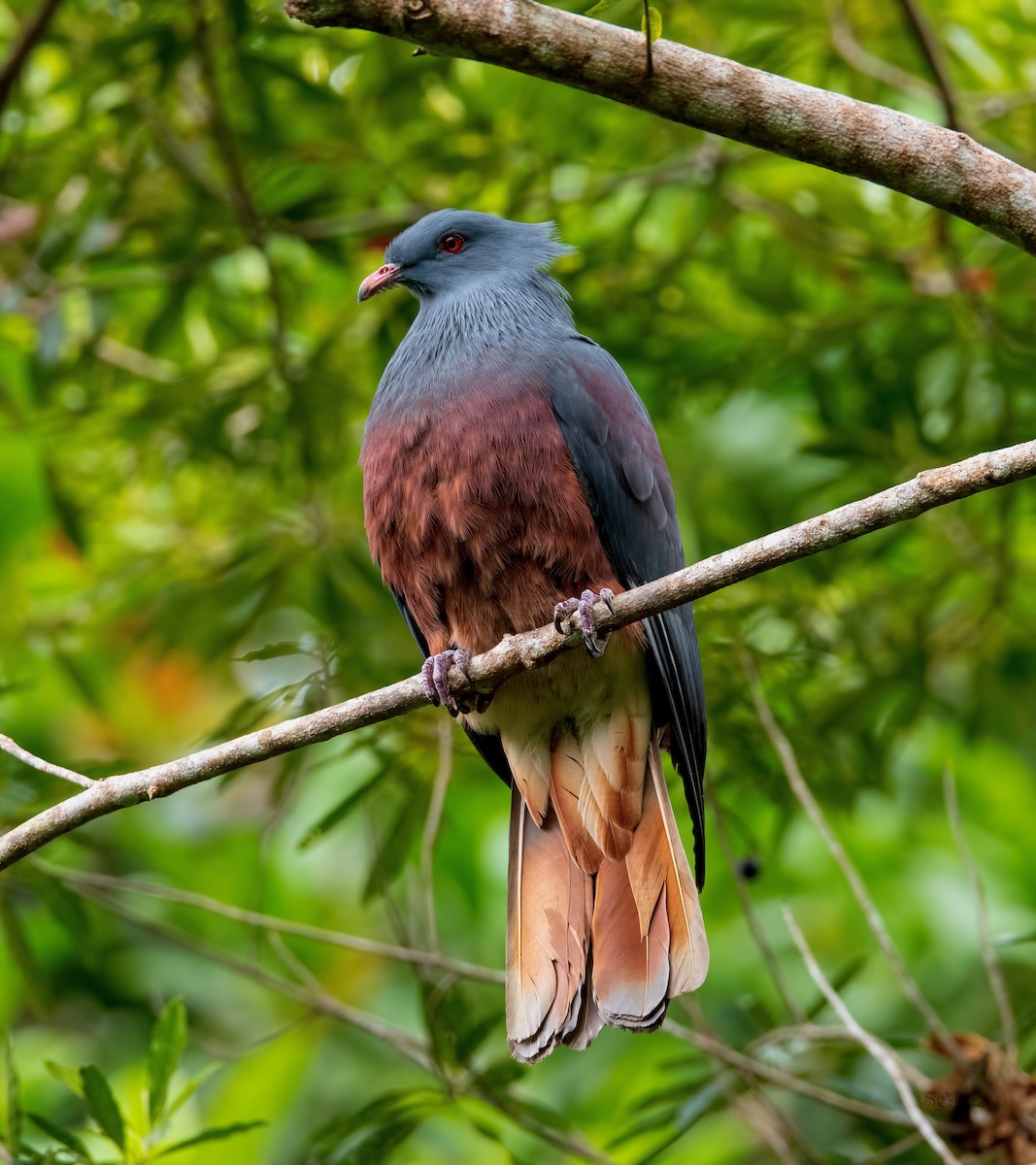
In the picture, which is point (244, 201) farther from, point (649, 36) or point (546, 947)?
point (546, 947)

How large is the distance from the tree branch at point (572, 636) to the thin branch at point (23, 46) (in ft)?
8.48

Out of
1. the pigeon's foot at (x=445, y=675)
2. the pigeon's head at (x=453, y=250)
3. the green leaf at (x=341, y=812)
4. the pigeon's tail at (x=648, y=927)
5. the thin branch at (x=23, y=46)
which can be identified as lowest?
the pigeon's tail at (x=648, y=927)

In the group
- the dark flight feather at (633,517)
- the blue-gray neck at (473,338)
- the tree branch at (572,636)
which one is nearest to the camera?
the tree branch at (572,636)

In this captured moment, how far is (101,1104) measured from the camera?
123 inches

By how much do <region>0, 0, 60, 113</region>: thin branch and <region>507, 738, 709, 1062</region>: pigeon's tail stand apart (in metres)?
2.70

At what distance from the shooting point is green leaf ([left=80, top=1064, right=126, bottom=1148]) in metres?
3.10

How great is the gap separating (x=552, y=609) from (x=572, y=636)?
488 millimetres

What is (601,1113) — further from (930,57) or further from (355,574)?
(930,57)

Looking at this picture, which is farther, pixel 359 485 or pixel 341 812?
pixel 359 485

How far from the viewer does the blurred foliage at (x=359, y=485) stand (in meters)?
4.48

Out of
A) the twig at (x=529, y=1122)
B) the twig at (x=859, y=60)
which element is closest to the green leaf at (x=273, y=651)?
the twig at (x=529, y=1122)

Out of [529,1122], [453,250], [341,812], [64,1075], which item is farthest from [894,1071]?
[453,250]

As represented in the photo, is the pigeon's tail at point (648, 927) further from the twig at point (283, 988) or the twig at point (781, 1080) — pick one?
the twig at point (283, 988)

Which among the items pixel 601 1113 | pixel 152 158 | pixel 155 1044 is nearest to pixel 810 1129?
pixel 601 1113
